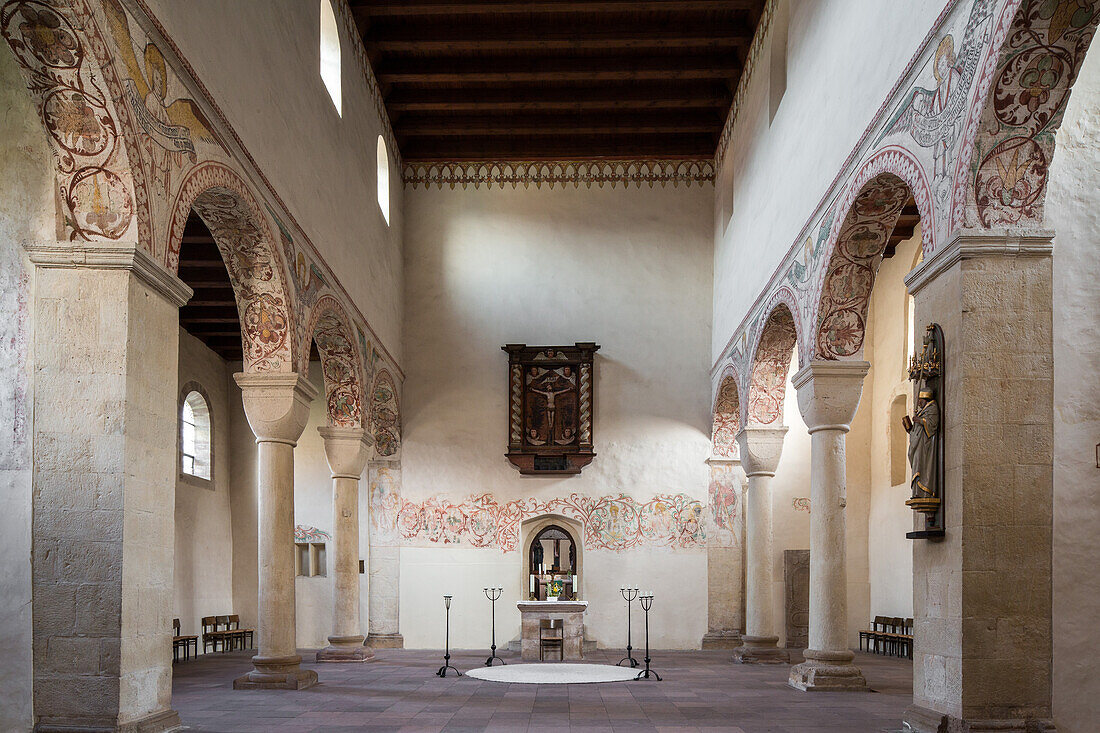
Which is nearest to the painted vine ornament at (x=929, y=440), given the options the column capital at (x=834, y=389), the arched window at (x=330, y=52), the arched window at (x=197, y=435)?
the column capital at (x=834, y=389)

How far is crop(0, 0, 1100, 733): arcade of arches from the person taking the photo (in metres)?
7.57

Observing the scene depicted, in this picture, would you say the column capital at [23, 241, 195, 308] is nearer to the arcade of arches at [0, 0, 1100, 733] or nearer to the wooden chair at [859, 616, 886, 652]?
→ the arcade of arches at [0, 0, 1100, 733]

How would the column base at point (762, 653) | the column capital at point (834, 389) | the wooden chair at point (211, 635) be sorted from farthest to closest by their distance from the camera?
the wooden chair at point (211, 635), the column base at point (762, 653), the column capital at point (834, 389)

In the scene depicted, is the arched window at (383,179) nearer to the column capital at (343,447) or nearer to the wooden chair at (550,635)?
the column capital at (343,447)

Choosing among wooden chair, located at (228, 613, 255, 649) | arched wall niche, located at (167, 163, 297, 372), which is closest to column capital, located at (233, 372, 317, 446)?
arched wall niche, located at (167, 163, 297, 372)

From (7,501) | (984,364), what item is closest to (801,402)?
(984,364)

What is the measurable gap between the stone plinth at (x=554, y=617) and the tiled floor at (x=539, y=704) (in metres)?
1.92

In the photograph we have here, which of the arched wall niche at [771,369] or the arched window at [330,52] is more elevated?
the arched window at [330,52]

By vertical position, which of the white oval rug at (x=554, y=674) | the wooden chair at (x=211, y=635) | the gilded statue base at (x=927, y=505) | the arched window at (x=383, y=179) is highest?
the arched window at (x=383, y=179)

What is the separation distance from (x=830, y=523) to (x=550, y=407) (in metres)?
9.44

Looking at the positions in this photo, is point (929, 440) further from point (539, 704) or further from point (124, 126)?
point (124, 126)

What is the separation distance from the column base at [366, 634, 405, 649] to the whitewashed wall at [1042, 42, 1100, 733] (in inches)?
578

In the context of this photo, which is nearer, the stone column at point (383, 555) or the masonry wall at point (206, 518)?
the masonry wall at point (206, 518)

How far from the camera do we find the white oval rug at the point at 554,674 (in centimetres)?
1369
